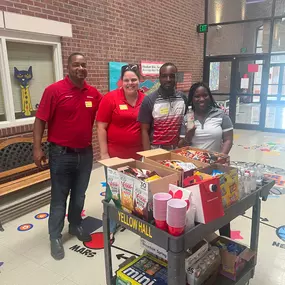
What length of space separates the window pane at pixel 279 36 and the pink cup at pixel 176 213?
7.48m

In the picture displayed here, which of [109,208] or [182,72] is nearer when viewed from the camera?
[109,208]

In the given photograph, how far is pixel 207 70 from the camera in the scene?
8523 mm

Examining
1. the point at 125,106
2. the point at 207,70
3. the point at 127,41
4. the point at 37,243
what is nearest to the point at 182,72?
the point at 207,70

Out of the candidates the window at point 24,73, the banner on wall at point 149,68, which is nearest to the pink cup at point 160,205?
the window at point 24,73

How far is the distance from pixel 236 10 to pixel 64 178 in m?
7.83

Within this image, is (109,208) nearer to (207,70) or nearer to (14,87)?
(14,87)

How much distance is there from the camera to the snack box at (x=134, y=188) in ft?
4.17

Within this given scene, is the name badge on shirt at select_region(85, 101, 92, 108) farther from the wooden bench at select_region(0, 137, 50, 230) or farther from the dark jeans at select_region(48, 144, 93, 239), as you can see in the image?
the wooden bench at select_region(0, 137, 50, 230)

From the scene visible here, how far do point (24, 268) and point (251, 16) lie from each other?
26.5 feet

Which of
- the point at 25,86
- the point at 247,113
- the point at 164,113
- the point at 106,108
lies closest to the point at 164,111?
the point at 164,113

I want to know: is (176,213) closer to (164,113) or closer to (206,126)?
(206,126)

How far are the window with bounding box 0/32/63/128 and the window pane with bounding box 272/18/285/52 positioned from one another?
19.1ft

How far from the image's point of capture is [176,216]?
3.74ft

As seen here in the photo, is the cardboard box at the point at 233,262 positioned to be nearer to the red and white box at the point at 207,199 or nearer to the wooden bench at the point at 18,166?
the red and white box at the point at 207,199
